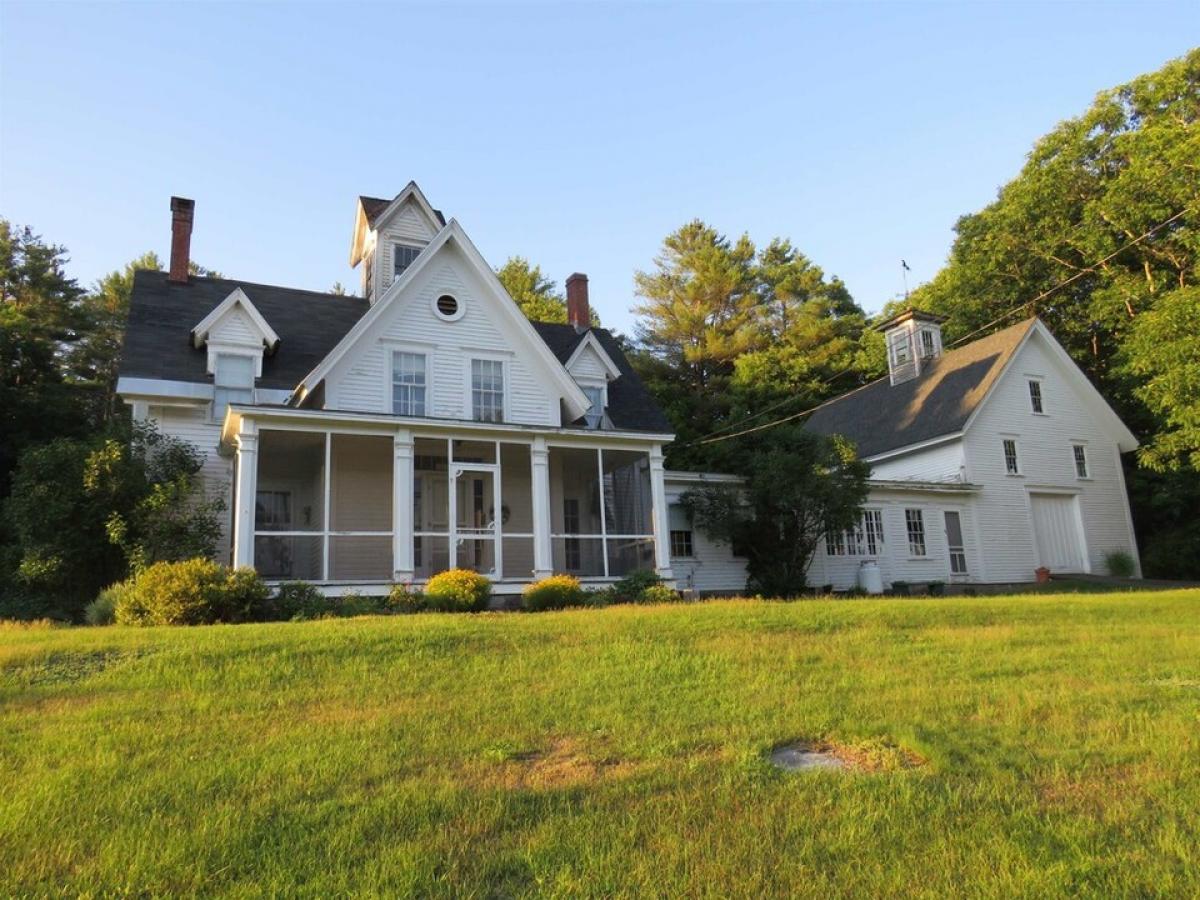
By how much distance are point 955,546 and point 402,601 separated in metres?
17.2

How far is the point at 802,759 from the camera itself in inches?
240

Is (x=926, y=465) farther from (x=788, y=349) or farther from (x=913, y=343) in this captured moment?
(x=788, y=349)

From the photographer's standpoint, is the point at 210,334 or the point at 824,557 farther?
the point at 824,557

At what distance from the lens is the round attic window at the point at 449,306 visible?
60.8 ft

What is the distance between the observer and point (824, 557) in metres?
22.3

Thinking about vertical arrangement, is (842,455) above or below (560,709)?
above

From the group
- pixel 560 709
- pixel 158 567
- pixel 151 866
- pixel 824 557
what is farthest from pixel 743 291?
pixel 151 866

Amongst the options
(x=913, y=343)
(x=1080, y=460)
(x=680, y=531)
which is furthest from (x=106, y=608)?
(x=1080, y=460)

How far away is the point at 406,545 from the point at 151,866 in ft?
37.3

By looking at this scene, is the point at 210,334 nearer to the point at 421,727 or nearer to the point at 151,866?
the point at 421,727

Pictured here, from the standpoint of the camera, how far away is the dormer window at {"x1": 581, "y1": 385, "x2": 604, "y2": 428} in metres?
21.3

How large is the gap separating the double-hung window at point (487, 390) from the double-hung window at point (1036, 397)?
1806 cm

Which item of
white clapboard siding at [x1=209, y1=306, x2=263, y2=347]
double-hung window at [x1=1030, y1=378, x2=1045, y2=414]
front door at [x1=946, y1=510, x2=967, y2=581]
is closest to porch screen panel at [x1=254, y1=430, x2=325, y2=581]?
white clapboard siding at [x1=209, y1=306, x2=263, y2=347]

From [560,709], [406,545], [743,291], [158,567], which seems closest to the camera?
[560,709]
